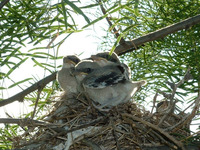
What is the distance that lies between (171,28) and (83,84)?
710 mm

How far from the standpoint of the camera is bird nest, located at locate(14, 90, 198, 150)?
102 inches

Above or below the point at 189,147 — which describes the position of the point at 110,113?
above

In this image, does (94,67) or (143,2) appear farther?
(143,2)

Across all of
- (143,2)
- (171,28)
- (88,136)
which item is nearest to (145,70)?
(143,2)

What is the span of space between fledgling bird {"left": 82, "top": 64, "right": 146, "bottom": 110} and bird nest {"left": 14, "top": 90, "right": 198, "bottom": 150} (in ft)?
0.21

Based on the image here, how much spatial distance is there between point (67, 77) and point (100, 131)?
796 mm

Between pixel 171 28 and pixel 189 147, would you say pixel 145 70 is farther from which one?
pixel 189 147

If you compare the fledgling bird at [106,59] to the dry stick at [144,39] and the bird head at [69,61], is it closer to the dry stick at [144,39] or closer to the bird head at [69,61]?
the dry stick at [144,39]

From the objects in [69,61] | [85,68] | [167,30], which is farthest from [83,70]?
[167,30]

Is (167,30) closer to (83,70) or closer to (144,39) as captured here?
(144,39)

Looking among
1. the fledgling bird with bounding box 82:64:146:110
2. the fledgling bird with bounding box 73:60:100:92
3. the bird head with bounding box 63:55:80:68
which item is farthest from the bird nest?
the bird head with bounding box 63:55:80:68

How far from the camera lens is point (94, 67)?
316cm

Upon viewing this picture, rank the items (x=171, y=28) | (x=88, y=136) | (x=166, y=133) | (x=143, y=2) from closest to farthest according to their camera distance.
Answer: (x=166, y=133) < (x=88, y=136) < (x=171, y=28) < (x=143, y=2)

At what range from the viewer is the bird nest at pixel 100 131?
102 inches
